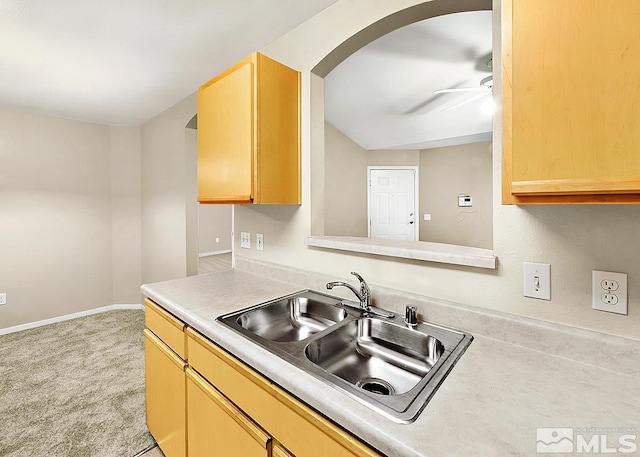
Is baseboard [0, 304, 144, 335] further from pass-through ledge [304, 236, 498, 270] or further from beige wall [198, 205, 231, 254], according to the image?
pass-through ledge [304, 236, 498, 270]

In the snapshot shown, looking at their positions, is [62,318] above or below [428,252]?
below

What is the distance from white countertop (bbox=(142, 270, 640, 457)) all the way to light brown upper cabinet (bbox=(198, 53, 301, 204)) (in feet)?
2.70

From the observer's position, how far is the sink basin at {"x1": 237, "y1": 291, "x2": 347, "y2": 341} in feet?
4.55

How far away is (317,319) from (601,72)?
131cm

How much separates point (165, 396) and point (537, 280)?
5.62 feet

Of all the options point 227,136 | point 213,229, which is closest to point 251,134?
point 227,136

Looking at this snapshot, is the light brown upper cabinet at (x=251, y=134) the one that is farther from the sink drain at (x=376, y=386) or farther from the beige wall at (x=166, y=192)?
the beige wall at (x=166, y=192)

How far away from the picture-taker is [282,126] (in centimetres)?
165

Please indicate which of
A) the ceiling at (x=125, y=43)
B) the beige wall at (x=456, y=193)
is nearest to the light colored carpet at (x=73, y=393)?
the ceiling at (x=125, y=43)

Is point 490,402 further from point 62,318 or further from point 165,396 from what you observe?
point 62,318

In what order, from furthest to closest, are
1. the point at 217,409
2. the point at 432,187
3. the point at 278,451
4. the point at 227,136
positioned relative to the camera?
the point at 432,187
the point at 227,136
the point at 217,409
the point at 278,451

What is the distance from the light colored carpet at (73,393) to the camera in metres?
1.74

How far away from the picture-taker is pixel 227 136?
1.62 m

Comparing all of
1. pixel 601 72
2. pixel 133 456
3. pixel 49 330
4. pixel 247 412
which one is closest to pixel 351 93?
pixel 601 72
